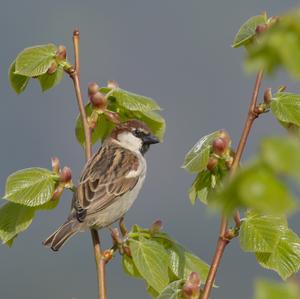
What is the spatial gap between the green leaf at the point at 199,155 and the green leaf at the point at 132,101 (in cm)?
16

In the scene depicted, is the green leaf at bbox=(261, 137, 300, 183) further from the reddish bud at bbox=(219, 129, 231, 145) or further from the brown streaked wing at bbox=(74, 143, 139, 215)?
the brown streaked wing at bbox=(74, 143, 139, 215)

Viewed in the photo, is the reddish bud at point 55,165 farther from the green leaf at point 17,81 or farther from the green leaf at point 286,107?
the green leaf at point 286,107

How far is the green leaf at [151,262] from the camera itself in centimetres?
126

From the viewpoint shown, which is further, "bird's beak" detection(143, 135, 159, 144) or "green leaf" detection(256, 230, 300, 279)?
"bird's beak" detection(143, 135, 159, 144)

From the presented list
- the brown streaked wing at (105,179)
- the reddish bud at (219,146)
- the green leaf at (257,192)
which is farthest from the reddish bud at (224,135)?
the brown streaked wing at (105,179)

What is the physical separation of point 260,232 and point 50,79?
0.56m

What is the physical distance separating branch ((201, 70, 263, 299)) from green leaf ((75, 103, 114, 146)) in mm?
360

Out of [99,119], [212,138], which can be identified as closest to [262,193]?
[212,138]

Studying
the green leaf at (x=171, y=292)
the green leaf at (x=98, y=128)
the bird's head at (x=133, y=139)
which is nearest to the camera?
the green leaf at (x=171, y=292)

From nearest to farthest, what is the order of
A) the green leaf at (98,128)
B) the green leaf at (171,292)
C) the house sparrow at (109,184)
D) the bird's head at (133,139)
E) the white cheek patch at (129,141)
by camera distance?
the green leaf at (171,292)
the green leaf at (98,128)
the house sparrow at (109,184)
the bird's head at (133,139)
the white cheek patch at (129,141)

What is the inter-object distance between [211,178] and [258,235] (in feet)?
0.50

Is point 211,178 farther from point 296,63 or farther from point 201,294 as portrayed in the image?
point 296,63

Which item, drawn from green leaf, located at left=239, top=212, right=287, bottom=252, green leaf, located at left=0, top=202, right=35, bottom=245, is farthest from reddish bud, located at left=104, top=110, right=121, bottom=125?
green leaf, located at left=239, top=212, right=287, bottom=252

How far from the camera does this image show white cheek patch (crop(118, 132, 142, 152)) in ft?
8.68
